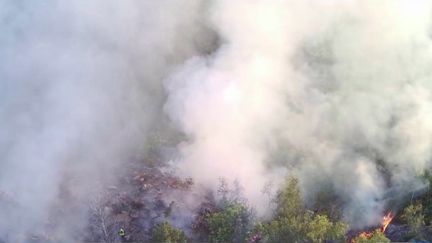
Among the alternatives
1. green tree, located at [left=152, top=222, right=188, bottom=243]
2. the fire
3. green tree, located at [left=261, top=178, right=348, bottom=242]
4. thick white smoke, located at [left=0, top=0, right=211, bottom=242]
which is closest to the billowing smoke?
thick white smoke, located at [left=0, top=0, right=211, bottom=242]

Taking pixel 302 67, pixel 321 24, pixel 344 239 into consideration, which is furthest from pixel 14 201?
pixel 321 24

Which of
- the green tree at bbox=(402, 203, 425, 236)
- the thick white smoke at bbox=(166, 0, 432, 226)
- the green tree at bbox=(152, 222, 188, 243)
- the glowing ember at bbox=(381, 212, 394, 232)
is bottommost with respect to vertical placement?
the green tree at bbox=(402, 203, 425, 236)

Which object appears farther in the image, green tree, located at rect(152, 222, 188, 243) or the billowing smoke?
the billowing smoke

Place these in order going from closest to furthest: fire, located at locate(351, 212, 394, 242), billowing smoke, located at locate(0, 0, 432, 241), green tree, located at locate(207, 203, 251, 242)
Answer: green tree, located at locate(207, 203, 251, 242) → fire, located at locate(351, 212, 394, 242) → billowing smoke, located at locate(0, 0, 432, 241)

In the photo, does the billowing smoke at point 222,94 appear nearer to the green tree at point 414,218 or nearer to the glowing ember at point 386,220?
the glowing ember at point 386,220

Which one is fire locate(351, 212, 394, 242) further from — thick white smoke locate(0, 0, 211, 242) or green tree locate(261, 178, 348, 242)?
thick white smoke locate(0, 0, 211, 242)

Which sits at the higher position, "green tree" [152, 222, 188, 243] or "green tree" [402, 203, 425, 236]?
"green tree" [152, 222, 188, 243]

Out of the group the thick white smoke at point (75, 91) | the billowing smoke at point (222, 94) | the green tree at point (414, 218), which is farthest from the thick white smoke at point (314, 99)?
the thick white smoke at point (75, 91)
